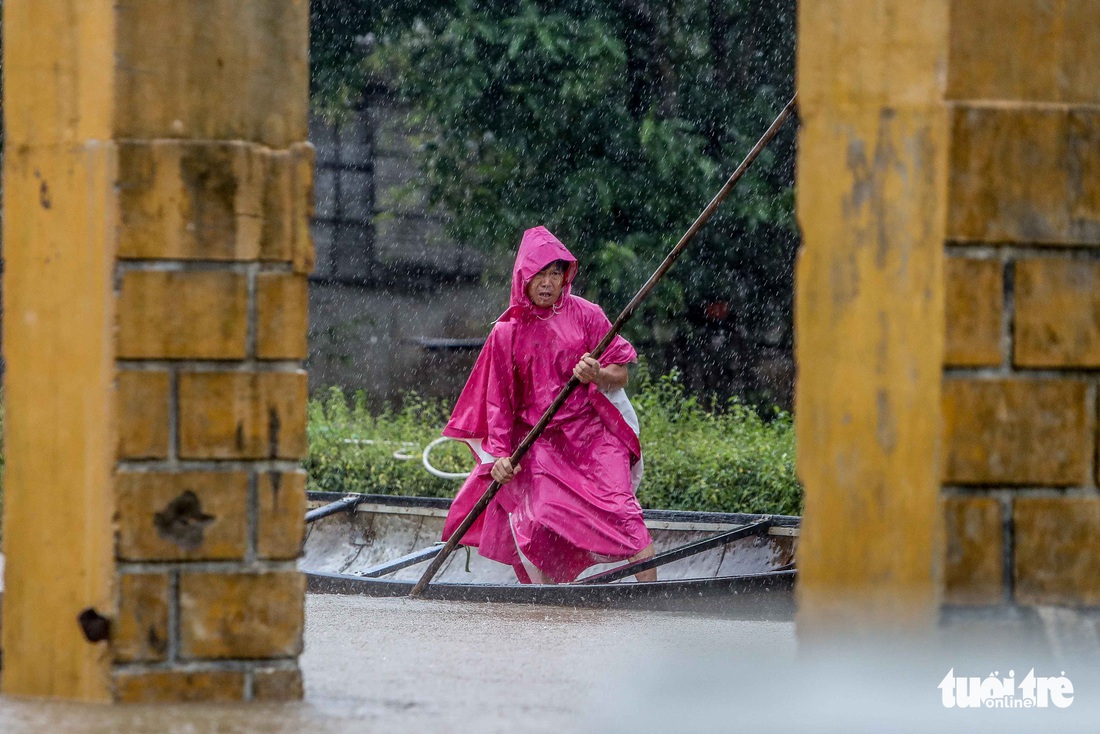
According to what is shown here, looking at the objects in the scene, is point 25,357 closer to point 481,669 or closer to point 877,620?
point 481,669

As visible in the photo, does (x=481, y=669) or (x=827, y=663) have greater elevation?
(x=827, y=663)

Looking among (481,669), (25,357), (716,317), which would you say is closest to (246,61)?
→ (25,357)

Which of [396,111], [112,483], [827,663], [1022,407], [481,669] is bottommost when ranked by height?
[481,669]

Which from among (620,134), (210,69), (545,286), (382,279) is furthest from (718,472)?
(382,279)

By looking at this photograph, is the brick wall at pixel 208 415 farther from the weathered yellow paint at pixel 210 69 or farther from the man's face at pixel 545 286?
the man's face at pixel 545 286

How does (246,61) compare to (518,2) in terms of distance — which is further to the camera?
(518,2)

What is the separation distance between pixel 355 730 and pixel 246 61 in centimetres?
122

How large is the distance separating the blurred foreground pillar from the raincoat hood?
341 centimetres

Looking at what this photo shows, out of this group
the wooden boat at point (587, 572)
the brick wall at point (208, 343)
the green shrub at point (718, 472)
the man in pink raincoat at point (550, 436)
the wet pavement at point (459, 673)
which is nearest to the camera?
the wet pavement at point (459, 673)

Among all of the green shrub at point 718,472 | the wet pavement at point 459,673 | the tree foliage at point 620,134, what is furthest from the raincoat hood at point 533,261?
the tree foliage at point 620,134

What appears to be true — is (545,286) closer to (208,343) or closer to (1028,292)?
(208,343)

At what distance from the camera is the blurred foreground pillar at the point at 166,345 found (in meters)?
2.63

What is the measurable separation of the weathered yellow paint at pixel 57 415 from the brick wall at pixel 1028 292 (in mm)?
1522

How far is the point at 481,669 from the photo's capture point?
3.23 metres
